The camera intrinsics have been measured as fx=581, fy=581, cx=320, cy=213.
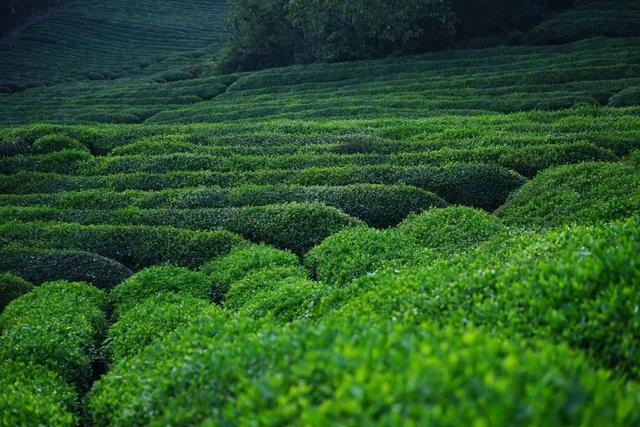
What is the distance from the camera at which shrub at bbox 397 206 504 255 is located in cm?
1916

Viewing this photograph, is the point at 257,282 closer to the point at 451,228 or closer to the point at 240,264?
the point at 240,264

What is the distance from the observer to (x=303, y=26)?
6388 centimetres

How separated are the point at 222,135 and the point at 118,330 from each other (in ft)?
76.1

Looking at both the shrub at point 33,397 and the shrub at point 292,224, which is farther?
the shrub at point 292,224

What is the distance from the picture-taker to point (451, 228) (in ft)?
66.5

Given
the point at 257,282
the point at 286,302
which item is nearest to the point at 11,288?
the point at 257,282

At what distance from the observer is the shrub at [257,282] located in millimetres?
17422

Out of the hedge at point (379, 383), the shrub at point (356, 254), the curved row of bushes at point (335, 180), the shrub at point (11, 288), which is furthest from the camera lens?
the curved row of bushes at point (335, 180)

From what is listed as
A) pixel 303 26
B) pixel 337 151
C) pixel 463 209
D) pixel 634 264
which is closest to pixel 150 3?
pixel 303 26

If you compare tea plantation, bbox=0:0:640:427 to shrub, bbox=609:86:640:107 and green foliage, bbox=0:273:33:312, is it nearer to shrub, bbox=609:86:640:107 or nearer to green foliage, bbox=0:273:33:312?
green foliage, bbox=0:273:33:312

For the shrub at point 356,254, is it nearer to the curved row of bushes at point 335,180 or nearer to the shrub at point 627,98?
the curved row of bushes at point 335,180

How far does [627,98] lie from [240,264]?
29.8 m

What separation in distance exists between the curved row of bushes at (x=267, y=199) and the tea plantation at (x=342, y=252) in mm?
118

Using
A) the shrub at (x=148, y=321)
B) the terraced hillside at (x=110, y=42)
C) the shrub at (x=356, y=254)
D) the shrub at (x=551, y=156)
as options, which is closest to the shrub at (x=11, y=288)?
the shrub at (x=148, y=321)
